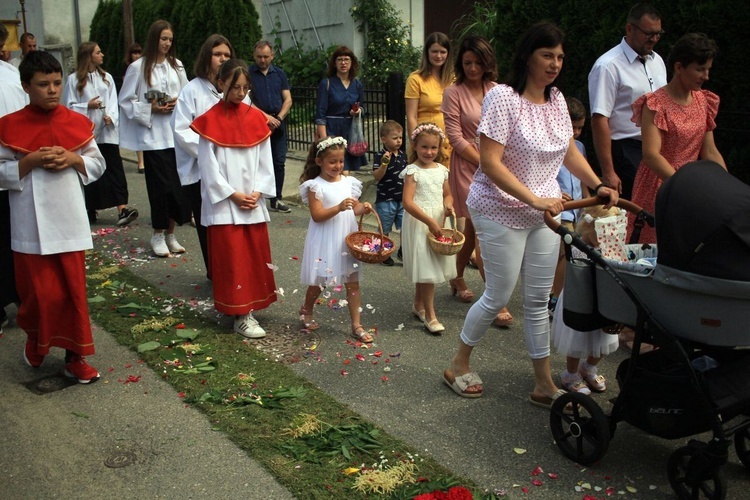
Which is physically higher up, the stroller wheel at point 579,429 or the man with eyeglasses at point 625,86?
the man with eyeglasses at point 625,86

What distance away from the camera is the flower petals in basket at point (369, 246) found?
5.95 m

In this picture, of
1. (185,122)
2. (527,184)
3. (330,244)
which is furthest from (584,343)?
(185,122)

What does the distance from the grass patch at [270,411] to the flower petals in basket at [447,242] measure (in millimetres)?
1446

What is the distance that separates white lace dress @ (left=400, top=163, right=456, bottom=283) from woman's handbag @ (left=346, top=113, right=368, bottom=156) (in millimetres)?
3772

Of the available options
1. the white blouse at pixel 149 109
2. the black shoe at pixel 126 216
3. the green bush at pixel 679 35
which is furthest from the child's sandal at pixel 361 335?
the black shoe at pixel 126 216

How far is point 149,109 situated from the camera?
29.2 feet

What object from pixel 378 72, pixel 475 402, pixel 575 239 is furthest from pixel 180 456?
pixel 378 72

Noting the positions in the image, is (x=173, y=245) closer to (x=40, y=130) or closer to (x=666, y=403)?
(x=40, y=130)

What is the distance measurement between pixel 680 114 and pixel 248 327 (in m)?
3.35

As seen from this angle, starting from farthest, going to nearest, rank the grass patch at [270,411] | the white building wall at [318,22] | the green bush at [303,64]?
the green bush at [303,64] → the white building wall at [318,22] → the grass patch at [270,411]

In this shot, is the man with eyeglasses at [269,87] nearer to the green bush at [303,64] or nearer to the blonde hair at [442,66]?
the blonde hair at [442,66]

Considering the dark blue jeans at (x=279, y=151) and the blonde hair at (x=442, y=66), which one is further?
the dark blue jeans at (x=279, y=151)

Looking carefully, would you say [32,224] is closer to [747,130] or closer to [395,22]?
[747,130]

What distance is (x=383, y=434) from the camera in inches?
186
